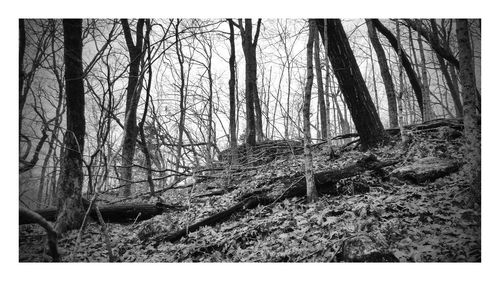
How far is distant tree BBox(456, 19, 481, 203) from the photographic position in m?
2.90

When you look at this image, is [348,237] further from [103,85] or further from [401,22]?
[401,22]

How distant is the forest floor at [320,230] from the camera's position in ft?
8.41

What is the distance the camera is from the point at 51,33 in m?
3.30

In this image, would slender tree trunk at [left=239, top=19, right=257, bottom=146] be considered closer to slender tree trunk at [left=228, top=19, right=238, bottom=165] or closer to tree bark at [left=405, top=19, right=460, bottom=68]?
slender tree trunk at [left=228, top=19, right=238, bottom=165]

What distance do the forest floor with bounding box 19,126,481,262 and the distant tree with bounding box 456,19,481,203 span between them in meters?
0.19

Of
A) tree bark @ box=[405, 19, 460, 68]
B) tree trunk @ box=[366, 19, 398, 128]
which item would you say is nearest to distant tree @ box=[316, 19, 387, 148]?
tree trunk @ box=[366, 19, 398, 128]

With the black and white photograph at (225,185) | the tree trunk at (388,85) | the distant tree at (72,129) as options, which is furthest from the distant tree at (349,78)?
the distant tree at (72,129)

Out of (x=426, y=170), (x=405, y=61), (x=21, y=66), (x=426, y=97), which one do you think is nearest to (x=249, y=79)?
(x=405, y=61)

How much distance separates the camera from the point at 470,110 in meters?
2.92

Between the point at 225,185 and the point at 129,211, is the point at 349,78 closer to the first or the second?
the point at 225,185

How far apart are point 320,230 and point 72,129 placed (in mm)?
3319

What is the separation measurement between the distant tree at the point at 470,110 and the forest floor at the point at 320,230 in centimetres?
19
